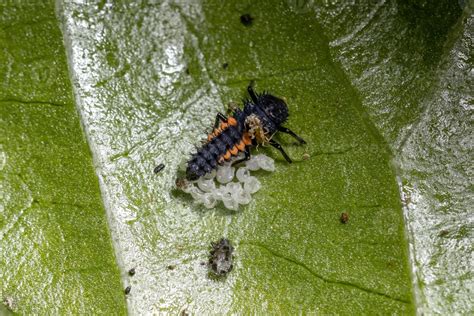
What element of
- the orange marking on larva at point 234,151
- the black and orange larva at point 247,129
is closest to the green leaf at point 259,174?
the black and orange larva at point 247,129

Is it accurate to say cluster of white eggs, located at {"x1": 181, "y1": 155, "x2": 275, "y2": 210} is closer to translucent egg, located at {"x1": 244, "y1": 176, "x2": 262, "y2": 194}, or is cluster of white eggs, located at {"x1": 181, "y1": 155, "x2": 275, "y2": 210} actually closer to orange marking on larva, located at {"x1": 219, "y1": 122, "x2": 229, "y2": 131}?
translucent egg, located at {"x1": 244, "y1": 176, "x2": 262, "y2": 194}

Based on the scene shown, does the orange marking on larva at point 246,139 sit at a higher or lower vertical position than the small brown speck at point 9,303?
higher

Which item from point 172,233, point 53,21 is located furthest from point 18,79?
point 172,233

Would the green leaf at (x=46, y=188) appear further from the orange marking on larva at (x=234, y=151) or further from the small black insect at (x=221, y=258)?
the orange marking on larva at (x=234, y=151)

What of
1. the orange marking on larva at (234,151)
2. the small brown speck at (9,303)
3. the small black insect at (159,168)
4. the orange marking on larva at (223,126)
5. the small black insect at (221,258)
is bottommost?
the small brown speck at (9,303)

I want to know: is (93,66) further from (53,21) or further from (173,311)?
(173,311)
